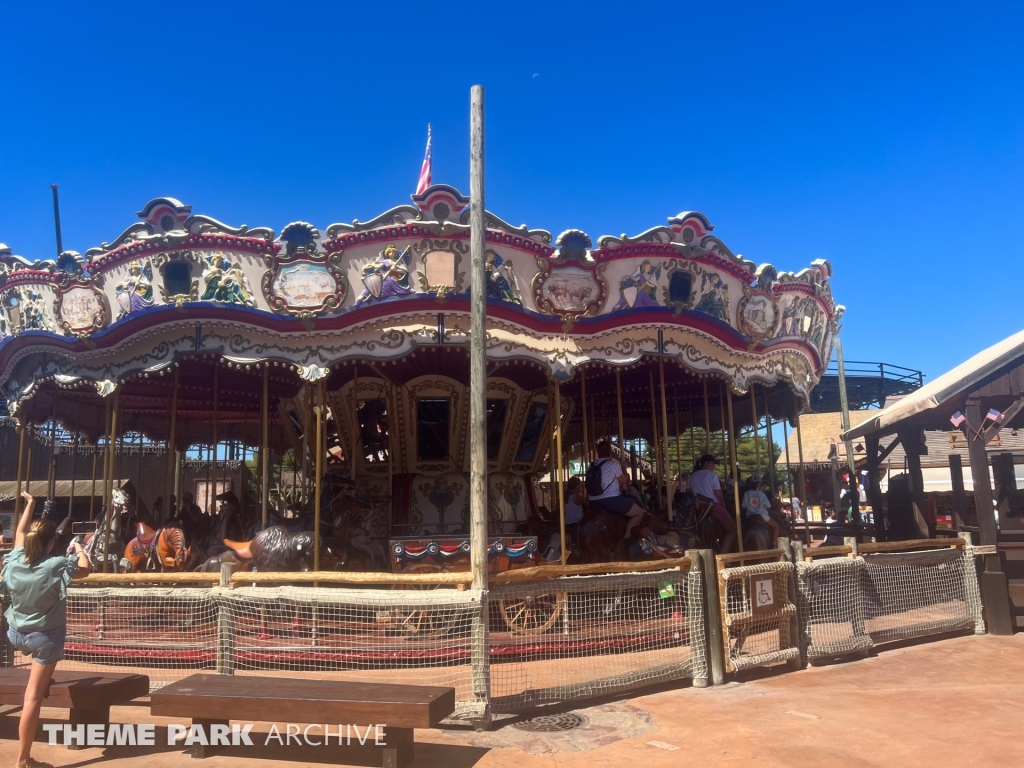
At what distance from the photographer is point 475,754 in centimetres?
495

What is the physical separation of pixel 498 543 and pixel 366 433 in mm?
3848

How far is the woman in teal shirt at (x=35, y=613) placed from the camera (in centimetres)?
452

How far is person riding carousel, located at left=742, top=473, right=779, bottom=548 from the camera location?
1056 cm

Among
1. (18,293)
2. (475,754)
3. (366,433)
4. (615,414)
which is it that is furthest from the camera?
(615,414)

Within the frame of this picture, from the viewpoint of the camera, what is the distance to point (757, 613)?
273 inches

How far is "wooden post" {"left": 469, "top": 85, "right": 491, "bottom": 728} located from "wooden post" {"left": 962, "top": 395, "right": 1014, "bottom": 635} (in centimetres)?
657

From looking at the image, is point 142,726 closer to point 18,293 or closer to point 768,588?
point 768,588

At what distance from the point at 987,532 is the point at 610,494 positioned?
466 cm

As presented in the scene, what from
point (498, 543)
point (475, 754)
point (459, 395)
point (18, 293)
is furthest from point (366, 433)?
point (475, 754)

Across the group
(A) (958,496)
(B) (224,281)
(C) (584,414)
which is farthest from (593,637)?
(A) (958,496)

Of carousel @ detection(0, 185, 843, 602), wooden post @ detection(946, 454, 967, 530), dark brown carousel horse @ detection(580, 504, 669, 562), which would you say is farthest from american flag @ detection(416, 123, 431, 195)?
wooden post @ detection(946, 454, 967, 530)

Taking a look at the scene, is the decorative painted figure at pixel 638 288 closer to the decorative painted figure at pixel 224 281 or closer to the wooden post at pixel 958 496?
the decorative painted figure at pixel 224 281

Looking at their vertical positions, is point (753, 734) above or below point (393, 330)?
below

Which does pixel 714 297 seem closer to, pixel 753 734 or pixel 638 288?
pixel 638 288
